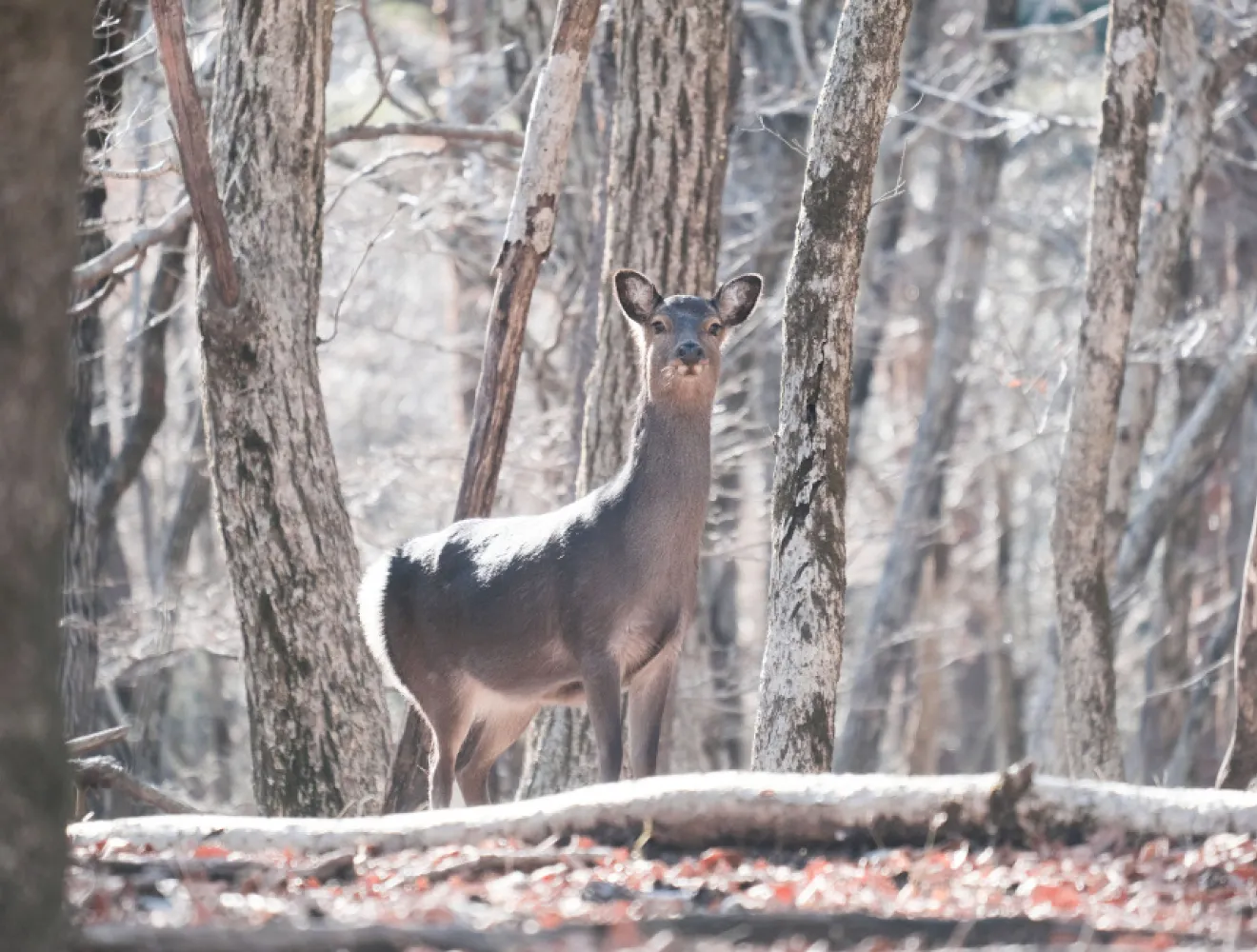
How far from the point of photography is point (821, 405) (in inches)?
334

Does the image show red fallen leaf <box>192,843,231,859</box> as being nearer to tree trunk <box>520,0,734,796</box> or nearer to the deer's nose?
the deer's nose

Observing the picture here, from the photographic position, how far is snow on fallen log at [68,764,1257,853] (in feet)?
20.4

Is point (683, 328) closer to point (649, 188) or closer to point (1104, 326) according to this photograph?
point (649, 188)

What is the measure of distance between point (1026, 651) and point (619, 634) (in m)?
A: 23.9

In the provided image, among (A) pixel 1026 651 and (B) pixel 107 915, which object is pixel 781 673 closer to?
(B) pixel 107 915

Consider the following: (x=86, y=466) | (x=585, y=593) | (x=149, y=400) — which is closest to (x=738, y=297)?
(x=585, y=593)

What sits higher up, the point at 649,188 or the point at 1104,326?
the point at 649,188

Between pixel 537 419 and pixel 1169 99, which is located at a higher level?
pixel 1169 99

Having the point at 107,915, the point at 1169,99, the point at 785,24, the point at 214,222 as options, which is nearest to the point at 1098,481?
the point at 1169,99

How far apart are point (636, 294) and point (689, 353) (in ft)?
2.28

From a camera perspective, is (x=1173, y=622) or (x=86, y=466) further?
(x=1173, y=622)

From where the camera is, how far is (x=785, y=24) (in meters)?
22.3

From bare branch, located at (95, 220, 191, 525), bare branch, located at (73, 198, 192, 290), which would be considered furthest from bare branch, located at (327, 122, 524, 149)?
bare branch, located at (95, 220, 191, 525)

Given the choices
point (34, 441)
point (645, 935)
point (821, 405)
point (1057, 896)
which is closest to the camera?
point (34, 441)
